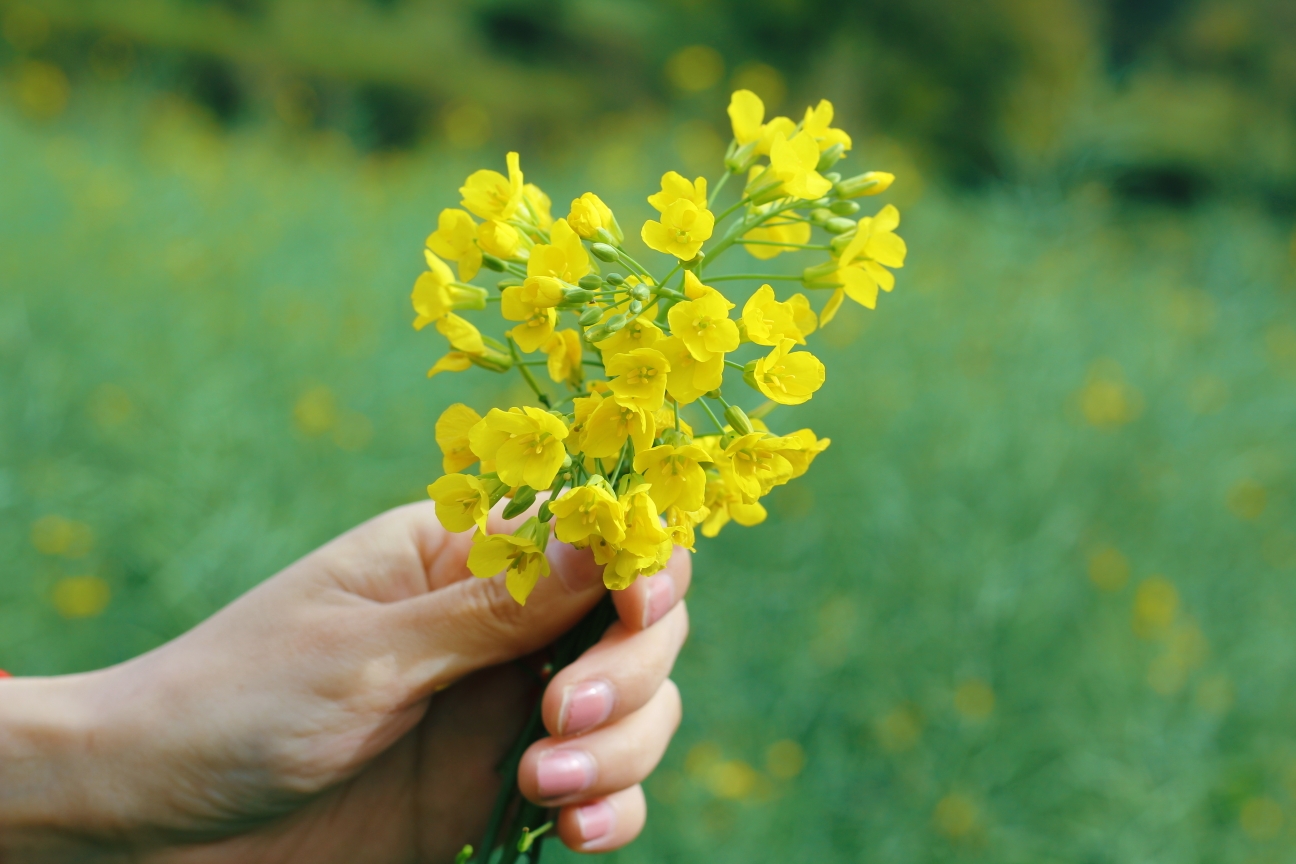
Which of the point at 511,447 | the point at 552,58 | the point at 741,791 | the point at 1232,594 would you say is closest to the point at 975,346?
the point at 1232,594

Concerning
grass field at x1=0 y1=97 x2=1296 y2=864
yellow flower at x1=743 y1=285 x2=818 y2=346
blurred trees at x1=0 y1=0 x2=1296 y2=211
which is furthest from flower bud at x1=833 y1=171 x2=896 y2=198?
blurred trees at x1=0 y1=0 x2=1296 y2=211

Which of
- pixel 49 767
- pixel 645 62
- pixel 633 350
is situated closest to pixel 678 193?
pixel 633 350

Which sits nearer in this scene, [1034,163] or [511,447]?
[511,447]

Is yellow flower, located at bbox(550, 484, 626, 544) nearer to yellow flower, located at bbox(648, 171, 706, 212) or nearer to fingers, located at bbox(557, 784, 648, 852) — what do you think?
yellow flower, located at bbox(648, 171, 706, 212)

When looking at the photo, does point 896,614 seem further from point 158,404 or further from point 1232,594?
point 158,404

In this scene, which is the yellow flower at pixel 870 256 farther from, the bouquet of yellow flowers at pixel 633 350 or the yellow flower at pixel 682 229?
the yellow flower at pixel 682 229

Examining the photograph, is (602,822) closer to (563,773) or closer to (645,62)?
(563,773)
